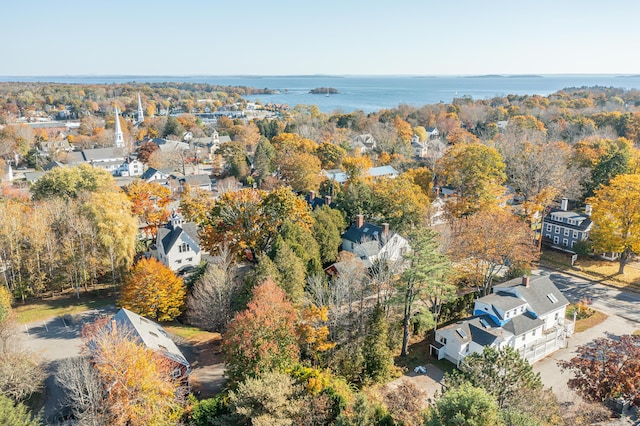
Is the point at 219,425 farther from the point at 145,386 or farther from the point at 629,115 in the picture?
the point at 629,115

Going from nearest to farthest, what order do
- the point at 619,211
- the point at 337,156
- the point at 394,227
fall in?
the point at 619,211
the point at 394,227
the point at 337,156

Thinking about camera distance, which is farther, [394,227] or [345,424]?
[394,227]

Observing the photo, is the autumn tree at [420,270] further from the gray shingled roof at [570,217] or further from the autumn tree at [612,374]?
the gray shingled roof at [570,217]

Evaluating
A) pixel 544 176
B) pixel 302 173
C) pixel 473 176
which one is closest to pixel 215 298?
pixel 473 176

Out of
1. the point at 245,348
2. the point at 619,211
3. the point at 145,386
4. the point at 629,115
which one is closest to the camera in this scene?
the point at 145,386

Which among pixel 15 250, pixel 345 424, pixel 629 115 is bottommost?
pixel 345 424

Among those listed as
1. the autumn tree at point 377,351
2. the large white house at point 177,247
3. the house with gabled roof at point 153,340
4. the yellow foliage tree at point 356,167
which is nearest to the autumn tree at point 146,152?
the yellow foliage tree at point 356,167

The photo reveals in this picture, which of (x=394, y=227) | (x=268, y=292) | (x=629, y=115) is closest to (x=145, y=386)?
(x=268, y=292)

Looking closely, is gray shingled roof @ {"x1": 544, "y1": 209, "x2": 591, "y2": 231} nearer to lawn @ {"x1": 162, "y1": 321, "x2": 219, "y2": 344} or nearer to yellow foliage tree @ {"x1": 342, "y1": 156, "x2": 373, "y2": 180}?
yellow foliage tree @ {"x1": 342, "y1": 156, "x2": 373, "y2": 180}

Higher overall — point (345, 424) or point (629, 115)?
point (629, 115)
